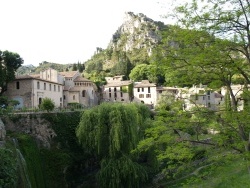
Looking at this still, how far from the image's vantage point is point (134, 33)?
5689 inches

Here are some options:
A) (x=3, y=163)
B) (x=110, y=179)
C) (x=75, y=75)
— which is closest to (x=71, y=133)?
(x=110, y=179)

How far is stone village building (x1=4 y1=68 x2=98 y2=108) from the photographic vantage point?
38997mm

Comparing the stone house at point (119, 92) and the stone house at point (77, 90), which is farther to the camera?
the stone house at point (119, 92)

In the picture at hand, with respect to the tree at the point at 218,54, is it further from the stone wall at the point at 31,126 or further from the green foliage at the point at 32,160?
the stone wall at the point at 31,126

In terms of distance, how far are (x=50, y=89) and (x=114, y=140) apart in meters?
26.4

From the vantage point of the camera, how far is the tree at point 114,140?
68.7 feet

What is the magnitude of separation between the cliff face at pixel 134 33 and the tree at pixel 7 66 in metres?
91.1

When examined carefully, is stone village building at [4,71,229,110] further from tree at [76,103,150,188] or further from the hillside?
the hillside

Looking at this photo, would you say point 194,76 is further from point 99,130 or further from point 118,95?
point 118,95

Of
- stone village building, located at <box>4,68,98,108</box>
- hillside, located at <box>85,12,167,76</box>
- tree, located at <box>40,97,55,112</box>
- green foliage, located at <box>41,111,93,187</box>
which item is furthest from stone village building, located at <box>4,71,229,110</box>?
hillside, located at <box>85,12,167,76</box>

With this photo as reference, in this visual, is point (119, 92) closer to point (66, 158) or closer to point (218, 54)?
point (66, 158)

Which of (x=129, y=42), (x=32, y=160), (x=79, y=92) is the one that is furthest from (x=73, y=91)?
(x=129, y=42)

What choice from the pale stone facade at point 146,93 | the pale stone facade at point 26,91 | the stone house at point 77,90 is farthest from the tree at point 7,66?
the pale stone facade at point 146,93

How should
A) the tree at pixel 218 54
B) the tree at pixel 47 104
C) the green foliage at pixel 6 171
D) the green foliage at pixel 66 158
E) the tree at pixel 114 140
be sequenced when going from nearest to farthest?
the tree at pixel 218 54 < the green foliage at pixel 6 171 < the tree at pixel 114 140 < the green foliage at pixel 66 158 < the tree at pixel 47 104
